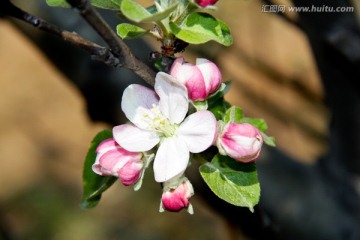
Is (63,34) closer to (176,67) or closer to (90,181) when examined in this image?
(176,67)

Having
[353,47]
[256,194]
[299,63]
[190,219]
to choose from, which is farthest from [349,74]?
[299,63]

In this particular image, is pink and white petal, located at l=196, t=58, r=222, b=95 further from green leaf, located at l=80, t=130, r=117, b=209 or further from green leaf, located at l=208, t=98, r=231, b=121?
green leaf, located at l=80, t=130, r=117, b=209

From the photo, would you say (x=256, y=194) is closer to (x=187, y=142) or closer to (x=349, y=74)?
(x=187, y=142)

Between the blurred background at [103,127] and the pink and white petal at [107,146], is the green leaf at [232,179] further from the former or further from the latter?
the blurred background at [103,127]

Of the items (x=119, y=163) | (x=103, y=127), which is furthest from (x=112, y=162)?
(x=103, y=127)

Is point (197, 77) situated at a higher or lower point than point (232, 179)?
higher

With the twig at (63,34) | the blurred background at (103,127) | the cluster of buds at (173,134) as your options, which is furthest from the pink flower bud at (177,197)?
the blurred background at (103,127)
